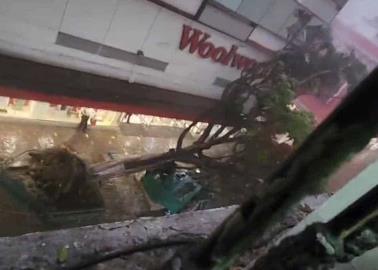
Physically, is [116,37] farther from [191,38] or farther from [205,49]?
[205,49]

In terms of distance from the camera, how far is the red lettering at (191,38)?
2.13 metres

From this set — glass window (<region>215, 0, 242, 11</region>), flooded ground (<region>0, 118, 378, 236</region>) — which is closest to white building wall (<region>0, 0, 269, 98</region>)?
glass window (<region>215, 0, 242, 11</region>)

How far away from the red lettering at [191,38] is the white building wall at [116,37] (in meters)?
0.02

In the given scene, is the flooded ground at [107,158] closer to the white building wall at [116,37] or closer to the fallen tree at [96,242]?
the white building wall at [116,37]

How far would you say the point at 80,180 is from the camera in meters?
1.76

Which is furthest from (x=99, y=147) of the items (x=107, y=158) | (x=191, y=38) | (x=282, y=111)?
(x=282, y=111)

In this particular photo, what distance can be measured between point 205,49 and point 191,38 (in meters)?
0.13

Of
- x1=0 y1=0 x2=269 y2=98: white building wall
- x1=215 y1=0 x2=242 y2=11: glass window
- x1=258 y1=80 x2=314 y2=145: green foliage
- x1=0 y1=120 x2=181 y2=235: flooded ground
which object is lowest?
x1=0 y1=120 x2=181 y2=235: flooded ground

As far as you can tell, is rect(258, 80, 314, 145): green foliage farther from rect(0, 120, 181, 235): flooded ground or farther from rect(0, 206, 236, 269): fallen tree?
rect(0, 206, 236, 269): fallen tree

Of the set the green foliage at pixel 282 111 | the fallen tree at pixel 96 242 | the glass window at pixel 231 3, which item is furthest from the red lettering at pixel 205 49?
the fallen tree at pixel 96 242

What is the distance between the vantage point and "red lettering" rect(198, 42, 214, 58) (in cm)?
226

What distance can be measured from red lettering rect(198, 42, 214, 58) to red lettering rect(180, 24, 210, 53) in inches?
1.2

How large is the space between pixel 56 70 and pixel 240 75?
3.24 feet

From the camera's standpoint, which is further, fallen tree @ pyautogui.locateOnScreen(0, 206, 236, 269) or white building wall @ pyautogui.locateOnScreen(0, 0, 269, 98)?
white building wall @ pyautogui.locateOnScreen(0, 0, 269, 98)
